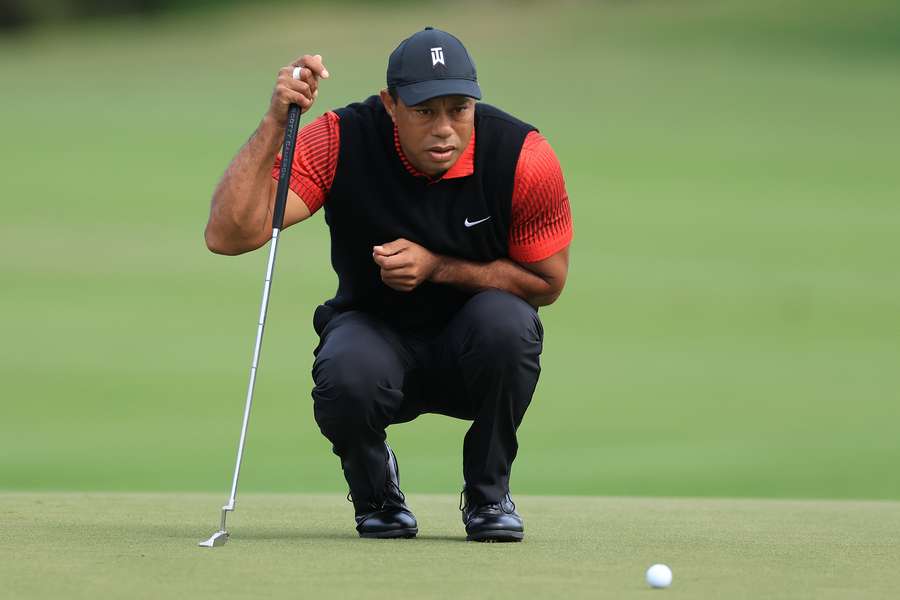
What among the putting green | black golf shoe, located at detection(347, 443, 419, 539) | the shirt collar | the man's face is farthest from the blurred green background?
the man's face

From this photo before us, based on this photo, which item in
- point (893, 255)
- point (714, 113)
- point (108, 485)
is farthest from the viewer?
point (714, 113)

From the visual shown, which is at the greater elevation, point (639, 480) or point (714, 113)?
point (714, 113)

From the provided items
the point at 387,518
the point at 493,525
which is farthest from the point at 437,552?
the point at 387,518

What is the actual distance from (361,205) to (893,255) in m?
15.9

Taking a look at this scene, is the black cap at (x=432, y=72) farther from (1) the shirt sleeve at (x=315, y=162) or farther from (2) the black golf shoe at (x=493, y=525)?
(2) the black golf shoe at (x=493, y=525)

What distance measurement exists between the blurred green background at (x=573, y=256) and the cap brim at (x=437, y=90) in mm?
4089

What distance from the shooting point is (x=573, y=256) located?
64.3ft

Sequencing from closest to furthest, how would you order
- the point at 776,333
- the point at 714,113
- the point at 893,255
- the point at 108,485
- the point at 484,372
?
the point at 484,372 < the point at 108,485 < the point at 776,333 < the point at 893,255 < the point at 714,113

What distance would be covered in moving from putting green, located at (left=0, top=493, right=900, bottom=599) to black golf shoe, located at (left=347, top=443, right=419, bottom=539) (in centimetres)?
9

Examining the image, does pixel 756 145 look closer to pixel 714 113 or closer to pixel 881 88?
pixel 714 113

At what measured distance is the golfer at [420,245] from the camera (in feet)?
16.5

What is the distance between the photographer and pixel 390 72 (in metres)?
5.14

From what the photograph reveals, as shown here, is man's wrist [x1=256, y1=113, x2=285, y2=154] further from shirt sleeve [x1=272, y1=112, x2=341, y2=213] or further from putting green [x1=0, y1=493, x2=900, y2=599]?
putting green [x1=0, y1=493, x2=900, y2=599]

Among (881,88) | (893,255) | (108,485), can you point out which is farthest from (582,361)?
(881,88)
